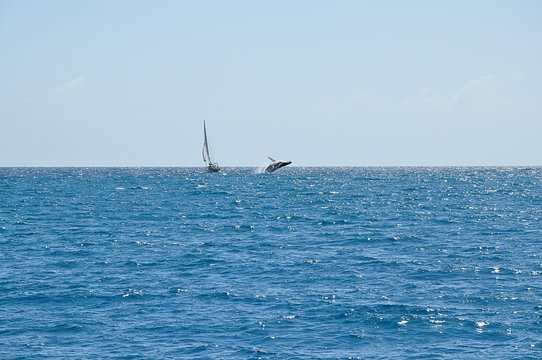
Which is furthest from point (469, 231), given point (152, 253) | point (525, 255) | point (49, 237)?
point (49, 237)

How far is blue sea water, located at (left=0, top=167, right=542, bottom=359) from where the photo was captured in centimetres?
2539

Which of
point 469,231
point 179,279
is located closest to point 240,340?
point 179,279

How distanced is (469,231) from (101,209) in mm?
55073

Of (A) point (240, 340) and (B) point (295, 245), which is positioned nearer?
(A) point (240, 340)

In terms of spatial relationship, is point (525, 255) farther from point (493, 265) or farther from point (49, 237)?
point (49, 237)

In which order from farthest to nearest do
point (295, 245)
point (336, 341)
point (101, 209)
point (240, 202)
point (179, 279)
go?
point (240, 202) < point (101, 209) < point (295, 245) < point (179, 279) < point (336, 341)

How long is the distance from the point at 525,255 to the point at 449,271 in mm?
10093

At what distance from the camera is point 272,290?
34.7m

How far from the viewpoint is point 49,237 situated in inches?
2226

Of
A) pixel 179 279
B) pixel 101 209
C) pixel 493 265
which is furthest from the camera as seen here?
pixel 101 209

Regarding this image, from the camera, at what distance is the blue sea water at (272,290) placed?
2539 cm

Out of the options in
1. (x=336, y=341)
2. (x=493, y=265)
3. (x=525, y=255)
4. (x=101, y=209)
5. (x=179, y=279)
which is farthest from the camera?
(x=101, y=209)

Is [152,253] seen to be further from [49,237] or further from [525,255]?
[525,255]

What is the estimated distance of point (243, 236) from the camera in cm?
5791
